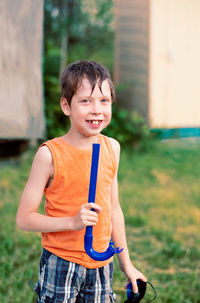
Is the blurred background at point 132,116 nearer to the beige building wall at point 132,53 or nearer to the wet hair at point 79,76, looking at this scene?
the beige building wall at point 132,53

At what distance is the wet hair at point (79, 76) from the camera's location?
1479mm

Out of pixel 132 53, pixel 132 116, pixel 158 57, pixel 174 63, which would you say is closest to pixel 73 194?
pixel 132 116

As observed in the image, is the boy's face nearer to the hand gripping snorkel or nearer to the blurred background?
the hand gripping snorkel

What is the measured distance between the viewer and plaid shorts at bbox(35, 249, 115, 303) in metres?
1.53

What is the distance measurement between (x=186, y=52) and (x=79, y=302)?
630cm

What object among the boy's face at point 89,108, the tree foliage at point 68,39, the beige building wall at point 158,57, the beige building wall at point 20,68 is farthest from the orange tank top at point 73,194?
the beige building wall at point 158,57

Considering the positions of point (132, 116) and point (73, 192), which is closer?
point (73, 192)

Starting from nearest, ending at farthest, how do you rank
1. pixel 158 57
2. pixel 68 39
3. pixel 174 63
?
pixel 158 57 < pixel 174 63 < pixel 68 39

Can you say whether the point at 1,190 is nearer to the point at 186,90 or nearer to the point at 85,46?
the point at 186,90

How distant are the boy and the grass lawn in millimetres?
894

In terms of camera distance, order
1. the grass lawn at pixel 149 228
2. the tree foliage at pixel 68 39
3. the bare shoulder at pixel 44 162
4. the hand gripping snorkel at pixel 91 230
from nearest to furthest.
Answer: the hand gripping snorkel at pixel 91 230, the bare shoulder at pixel 44 162, the grass lawn at pixel 149 228, the tree foliage at pixel 68 39

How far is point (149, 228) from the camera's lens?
377cm

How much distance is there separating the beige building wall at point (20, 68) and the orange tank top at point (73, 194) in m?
1.12

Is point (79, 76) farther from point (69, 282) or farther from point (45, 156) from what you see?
point (69, 282)
